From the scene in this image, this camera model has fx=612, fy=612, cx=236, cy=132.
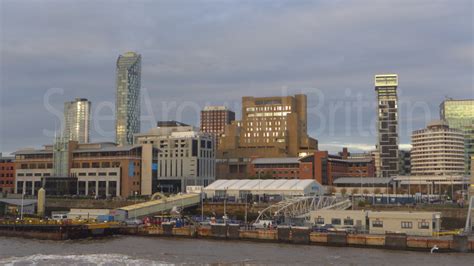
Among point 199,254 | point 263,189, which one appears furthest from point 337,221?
point 263,189

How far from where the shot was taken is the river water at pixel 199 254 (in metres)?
67.1

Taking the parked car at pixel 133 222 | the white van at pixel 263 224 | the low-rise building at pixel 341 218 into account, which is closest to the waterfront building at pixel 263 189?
the parked car at pixel 133 222

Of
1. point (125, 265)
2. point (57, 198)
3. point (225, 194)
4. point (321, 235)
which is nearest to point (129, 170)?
point (57, 198)

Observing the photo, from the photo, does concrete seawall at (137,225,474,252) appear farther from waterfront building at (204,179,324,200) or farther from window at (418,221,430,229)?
waterfront building at (204,179,324,200)

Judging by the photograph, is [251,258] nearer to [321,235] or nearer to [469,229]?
[321,235]

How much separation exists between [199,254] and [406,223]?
3083 centimetres

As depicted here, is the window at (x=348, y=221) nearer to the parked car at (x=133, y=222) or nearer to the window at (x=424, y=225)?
the window at (x=424, y=225)

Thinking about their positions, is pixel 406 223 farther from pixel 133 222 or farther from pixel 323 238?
pixel 133 222

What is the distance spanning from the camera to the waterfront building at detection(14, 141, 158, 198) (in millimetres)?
174625

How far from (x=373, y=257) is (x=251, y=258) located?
14172 millimetres

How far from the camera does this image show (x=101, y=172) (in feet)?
584

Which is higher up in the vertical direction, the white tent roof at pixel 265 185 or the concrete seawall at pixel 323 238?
the white tent roof at pixel 265 185

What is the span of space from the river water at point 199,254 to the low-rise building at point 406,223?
33.7 feet

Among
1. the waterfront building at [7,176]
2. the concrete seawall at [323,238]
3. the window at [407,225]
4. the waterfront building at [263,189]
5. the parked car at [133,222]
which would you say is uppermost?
the waterfront building at [7,176]
